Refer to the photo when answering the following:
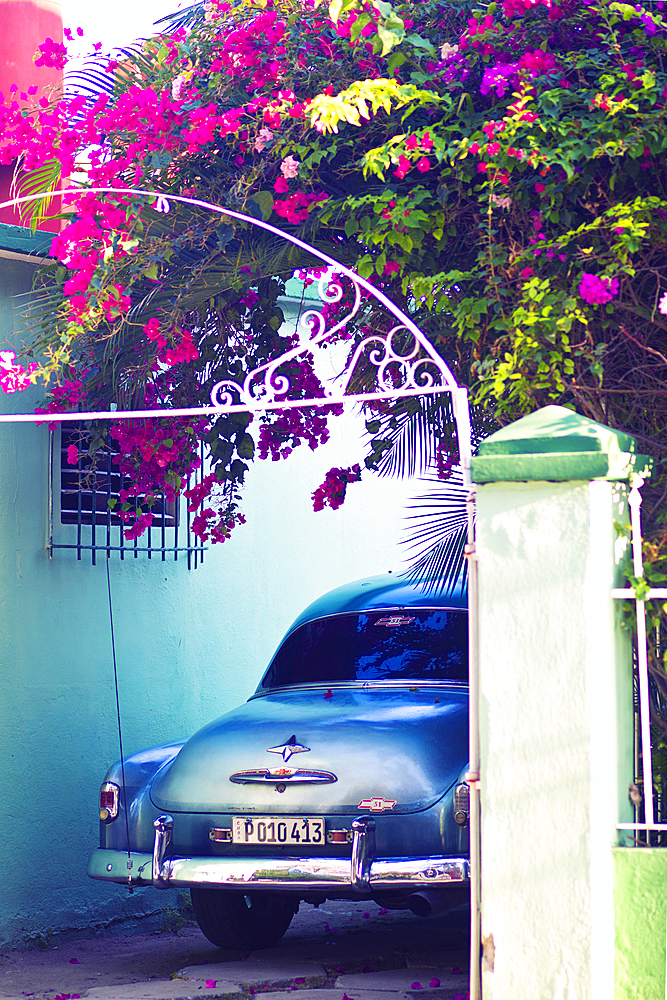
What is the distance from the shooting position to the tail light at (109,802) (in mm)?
6130

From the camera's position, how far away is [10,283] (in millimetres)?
6930

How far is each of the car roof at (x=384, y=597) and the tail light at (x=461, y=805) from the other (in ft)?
4.40

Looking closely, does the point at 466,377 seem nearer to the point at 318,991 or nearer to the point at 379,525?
the point at 318,991

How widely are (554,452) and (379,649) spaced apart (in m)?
2.88

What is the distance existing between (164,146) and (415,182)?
3.97 feet

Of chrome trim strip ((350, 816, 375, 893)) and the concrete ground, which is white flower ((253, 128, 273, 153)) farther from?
the concrete ground

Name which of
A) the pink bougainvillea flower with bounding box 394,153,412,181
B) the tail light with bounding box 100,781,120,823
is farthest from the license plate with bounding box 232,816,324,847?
the pink bougainvillea flower with bounding box 394,153,412,181

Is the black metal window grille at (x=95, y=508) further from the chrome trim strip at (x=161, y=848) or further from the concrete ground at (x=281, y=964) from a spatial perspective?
Answer: the concrete ground at (x=281, y=964)

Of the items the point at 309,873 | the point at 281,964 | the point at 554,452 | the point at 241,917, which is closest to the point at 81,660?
the point at 241,917

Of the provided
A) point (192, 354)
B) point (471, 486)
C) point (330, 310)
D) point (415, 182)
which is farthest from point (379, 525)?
point (471, 486)

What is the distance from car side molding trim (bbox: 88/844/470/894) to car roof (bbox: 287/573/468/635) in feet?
5.37

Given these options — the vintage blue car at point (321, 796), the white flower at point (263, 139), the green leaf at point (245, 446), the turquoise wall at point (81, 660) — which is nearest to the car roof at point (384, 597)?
the vintage blue car at point (321, 796)

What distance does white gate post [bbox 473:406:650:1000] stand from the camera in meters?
3.84

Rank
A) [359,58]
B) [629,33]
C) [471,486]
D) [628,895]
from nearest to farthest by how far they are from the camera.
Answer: [628,895], [471,486], [629,33], [359,58]
